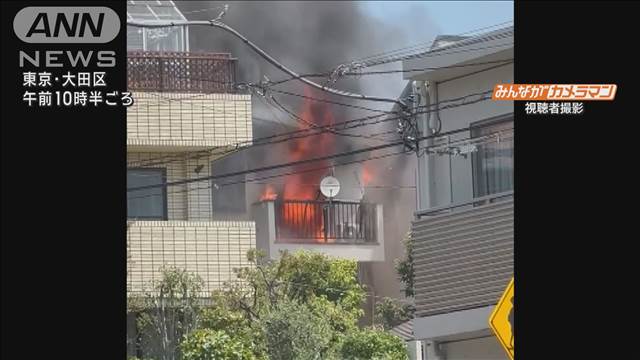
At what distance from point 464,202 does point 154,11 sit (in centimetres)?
1360

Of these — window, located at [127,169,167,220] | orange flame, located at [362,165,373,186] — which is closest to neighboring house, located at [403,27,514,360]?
window, located at [127,169,167,220]

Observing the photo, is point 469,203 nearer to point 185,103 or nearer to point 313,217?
point 185,103

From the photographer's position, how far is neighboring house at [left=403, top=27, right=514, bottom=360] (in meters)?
20.6

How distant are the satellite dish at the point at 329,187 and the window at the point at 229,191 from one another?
205 cm

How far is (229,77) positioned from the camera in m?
29.6

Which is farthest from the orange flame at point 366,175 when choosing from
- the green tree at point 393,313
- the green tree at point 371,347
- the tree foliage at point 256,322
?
the green tree at point 371,347

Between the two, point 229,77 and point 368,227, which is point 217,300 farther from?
point 368,227

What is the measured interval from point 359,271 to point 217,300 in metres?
11.4

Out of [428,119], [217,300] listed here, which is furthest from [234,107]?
[428,119]

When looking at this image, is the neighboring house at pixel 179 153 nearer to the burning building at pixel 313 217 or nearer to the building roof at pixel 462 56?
the burning building at pixel 313 217

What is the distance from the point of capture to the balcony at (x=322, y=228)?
3772 centimetres
